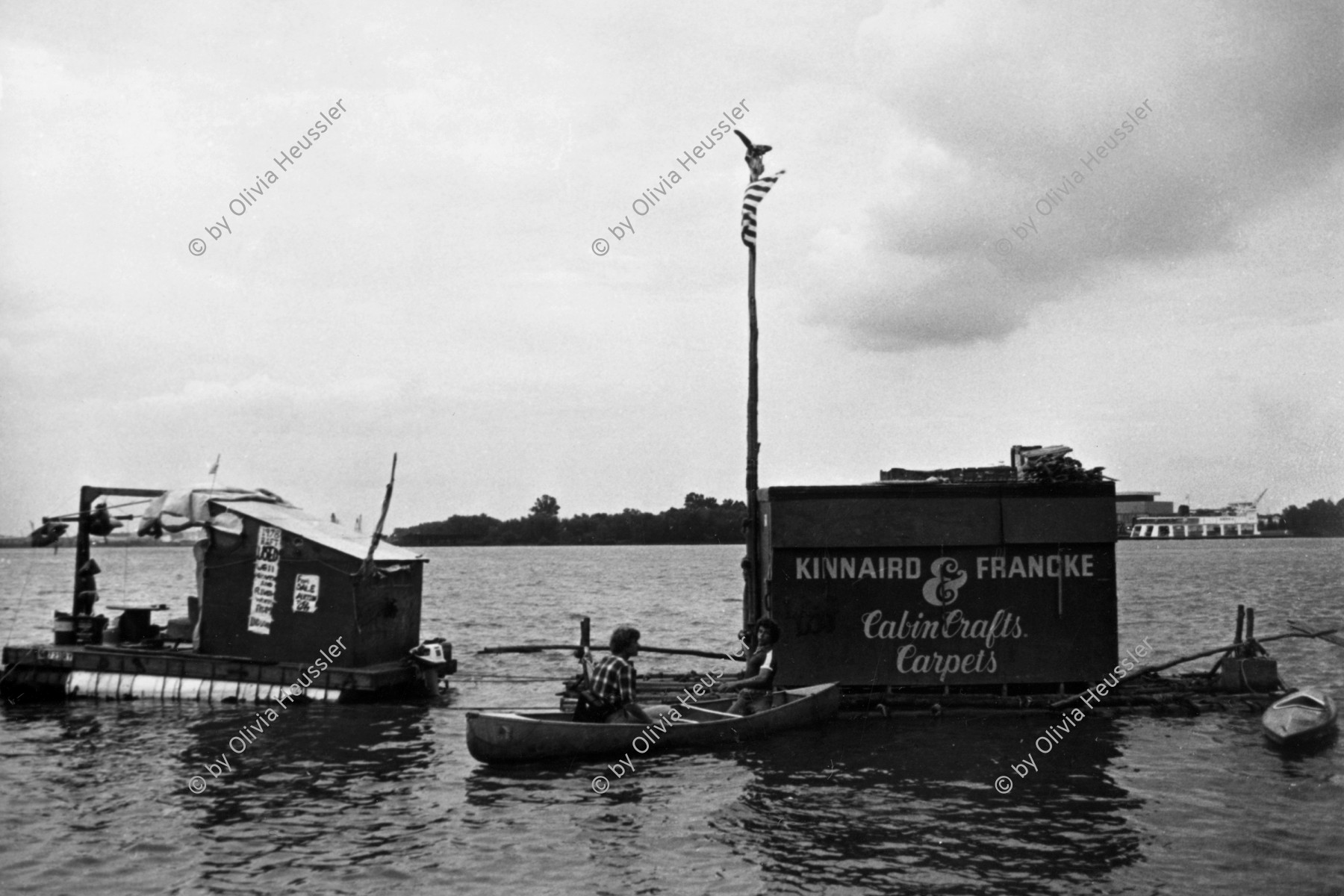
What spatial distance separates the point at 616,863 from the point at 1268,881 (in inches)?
280

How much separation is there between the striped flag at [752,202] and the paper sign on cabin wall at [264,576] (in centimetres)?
1132

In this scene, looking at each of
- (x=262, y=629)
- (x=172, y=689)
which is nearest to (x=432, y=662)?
(x=262, y=629)

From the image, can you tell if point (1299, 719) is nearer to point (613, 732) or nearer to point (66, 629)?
point (613, 732)

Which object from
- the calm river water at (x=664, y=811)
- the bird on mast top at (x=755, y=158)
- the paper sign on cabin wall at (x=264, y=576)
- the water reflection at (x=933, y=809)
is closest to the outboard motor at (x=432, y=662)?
the calm river water at (x=664, y=811)

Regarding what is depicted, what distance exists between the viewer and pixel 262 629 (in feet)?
73.0

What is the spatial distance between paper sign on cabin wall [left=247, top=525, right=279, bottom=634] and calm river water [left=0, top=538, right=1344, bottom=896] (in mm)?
1956

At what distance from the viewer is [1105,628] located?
19.5 metres

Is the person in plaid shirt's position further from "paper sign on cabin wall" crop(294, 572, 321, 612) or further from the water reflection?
"paper sign on cabin wall" crop(294, 572, 321, 612)

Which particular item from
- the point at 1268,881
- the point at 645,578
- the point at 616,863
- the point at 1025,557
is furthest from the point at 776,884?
the point at 645,578

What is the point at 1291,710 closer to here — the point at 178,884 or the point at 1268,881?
the point at 1268,881

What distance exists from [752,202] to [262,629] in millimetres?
13251

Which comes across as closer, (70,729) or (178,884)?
(178,884)

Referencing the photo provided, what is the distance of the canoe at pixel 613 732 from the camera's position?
1622cm

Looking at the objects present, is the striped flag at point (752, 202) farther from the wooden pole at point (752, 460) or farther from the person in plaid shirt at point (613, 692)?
the person in plaid shirt at point (613, 692)
